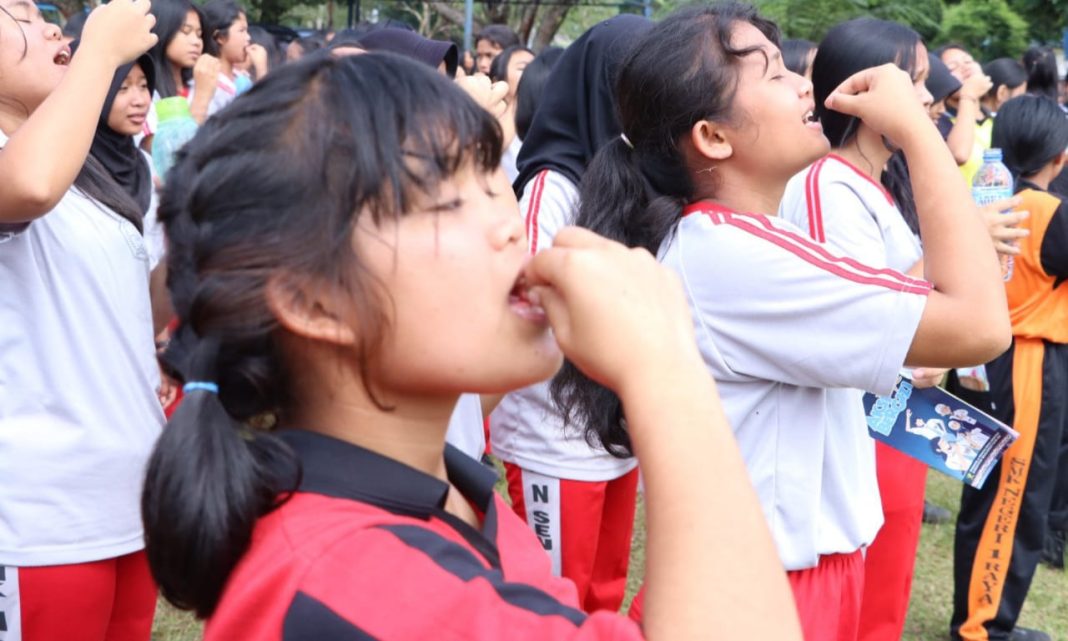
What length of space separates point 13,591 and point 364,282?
136 cm

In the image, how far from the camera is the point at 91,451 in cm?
214

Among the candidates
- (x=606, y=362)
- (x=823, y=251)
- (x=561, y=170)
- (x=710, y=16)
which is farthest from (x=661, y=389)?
(x=561, y=170)

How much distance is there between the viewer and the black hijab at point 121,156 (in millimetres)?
3119

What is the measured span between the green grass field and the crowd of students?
0.24 meters

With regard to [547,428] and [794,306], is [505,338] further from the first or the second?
[547,428]

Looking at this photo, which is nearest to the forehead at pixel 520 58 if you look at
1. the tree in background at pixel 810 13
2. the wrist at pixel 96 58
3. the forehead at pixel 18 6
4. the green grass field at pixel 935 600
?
the tree in background at pixel 810 13

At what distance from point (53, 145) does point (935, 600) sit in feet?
12.3

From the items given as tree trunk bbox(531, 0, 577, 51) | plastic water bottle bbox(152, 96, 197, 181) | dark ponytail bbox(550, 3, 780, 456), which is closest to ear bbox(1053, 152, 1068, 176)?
dark ponytail bbox(550, 3, 780, 456)

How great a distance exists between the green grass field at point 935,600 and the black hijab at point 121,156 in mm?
1495

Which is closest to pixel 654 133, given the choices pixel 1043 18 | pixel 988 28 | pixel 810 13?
pixel 810 13

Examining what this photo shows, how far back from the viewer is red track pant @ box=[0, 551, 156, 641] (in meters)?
2.07

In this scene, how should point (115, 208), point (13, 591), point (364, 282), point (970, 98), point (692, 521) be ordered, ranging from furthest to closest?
point (970, 98)
point (115, 208)
point (13, 591)
point (364, 282)
point (692, 521)

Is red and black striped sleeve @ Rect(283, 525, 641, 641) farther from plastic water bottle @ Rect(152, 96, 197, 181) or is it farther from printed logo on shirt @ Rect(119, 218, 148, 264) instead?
plastic water bottle @ Rect(152, 96, 197, 181)

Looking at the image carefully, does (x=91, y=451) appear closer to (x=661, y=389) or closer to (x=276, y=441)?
(x=276, y=441)
